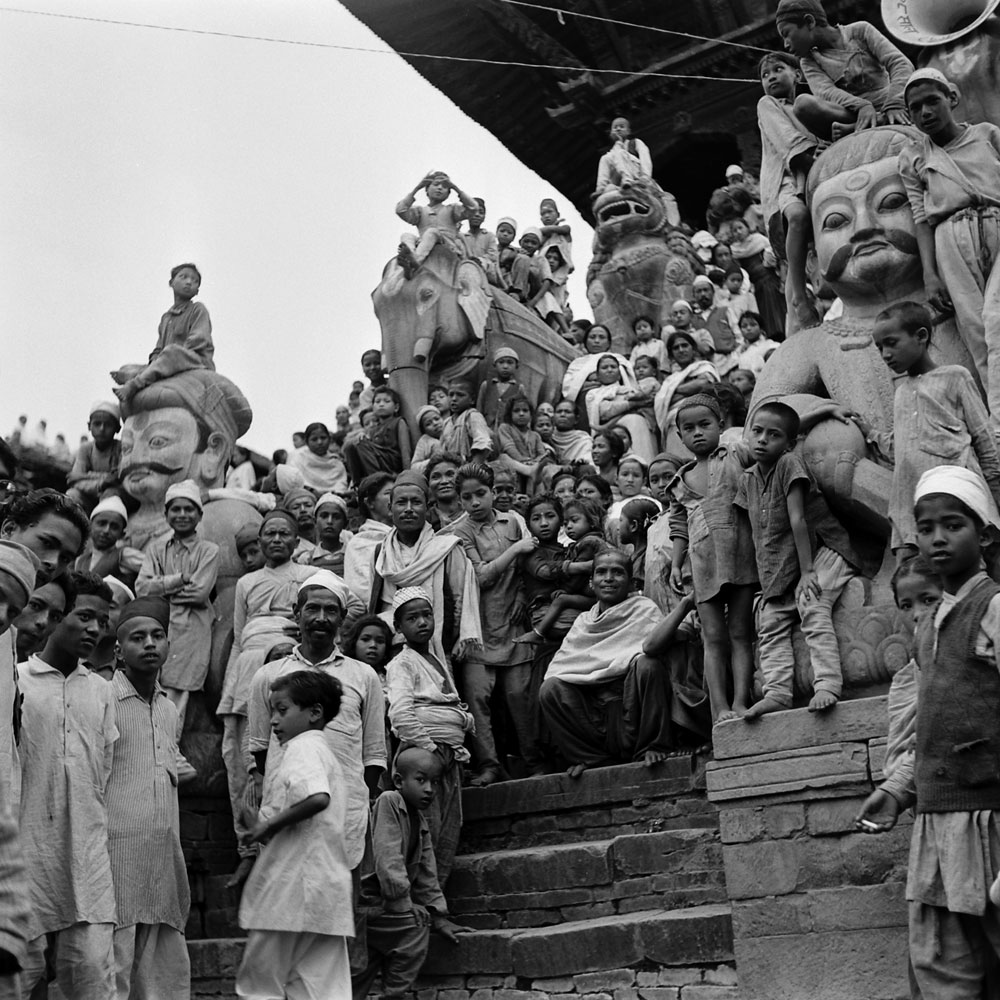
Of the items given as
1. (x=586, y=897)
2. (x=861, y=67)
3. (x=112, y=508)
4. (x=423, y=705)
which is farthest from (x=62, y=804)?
(x=861, y=67)

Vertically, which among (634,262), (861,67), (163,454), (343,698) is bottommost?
(343,698)

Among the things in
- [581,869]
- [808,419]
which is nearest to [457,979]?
[581,869]

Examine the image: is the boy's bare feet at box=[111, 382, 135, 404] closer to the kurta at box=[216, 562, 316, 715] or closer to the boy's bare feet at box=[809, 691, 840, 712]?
the kurta at box=[216, 562, 316, 715]

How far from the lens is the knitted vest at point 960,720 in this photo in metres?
4.36

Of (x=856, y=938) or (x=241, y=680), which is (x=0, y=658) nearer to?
(x=856, y=938)

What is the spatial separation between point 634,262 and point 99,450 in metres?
9.27

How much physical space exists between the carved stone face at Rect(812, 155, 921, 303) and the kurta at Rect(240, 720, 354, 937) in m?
3.27

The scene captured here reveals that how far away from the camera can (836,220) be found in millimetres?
6875

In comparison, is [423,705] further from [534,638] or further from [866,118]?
[866,118]

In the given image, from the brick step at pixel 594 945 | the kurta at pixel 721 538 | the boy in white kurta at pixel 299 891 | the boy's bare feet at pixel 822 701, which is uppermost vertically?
the kurta at pixel 721 538

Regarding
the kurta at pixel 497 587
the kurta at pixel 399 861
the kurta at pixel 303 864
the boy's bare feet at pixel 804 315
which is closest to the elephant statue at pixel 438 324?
the kurta at pixel 497 587

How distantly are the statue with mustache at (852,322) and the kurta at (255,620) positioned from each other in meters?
3.16

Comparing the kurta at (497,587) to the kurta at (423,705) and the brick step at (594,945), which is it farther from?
the brick step at (594,945)

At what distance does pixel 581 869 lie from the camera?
23.0 feet
